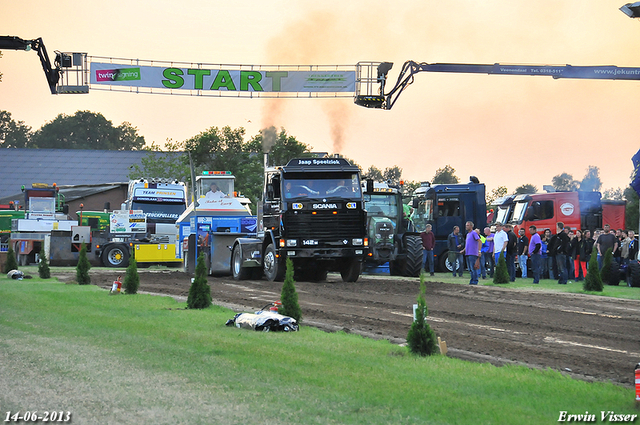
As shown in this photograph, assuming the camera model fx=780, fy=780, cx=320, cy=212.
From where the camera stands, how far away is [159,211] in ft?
132

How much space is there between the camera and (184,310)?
14906mm

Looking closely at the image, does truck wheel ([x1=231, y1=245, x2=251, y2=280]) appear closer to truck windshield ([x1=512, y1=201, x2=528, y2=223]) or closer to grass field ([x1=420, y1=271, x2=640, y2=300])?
grass field ([x1=420, y1=271, x2=640, y2=300])

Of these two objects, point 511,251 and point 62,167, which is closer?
point 511,251

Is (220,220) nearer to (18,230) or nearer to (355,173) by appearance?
(355,173)

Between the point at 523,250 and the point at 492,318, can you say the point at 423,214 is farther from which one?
the point at 492,318

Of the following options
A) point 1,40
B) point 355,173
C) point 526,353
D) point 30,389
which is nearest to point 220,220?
point 355,173

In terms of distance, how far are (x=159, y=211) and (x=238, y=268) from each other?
14804 millimetres

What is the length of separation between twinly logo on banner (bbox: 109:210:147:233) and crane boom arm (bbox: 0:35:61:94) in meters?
10.8

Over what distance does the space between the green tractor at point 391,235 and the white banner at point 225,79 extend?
4560 millimetres

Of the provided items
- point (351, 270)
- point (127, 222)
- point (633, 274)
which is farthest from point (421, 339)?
point (127, 222)

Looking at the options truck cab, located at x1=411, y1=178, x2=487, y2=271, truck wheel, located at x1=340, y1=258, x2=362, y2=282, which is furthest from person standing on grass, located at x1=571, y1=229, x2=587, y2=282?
truck wheel, located at x1=340, y1=258, x2=362, y2=282

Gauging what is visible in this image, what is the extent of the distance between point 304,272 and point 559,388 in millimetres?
19412

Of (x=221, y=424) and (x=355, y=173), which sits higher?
(x=355, y=173)

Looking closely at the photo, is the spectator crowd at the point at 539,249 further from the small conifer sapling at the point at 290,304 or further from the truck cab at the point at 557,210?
the small conifer sapling at the point at 290,304
